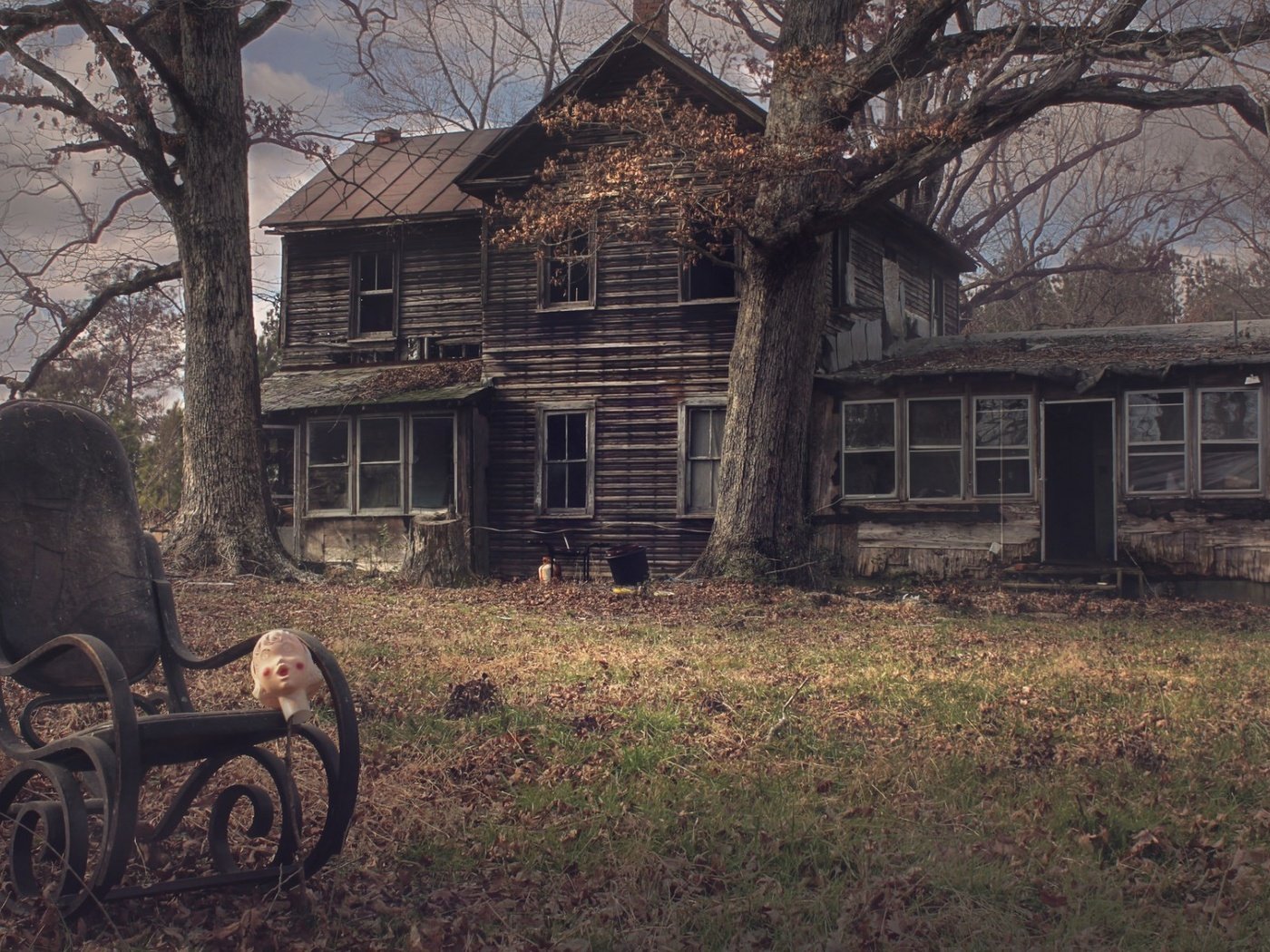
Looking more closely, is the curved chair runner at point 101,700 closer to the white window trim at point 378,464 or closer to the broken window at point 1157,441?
the broken window at point 1157,441

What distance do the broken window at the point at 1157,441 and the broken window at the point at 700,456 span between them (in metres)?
6.12

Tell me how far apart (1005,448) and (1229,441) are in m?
3.01

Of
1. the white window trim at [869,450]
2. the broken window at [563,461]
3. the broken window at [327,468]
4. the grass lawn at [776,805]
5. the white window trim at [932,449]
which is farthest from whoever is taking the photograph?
the broken window at [327,468]

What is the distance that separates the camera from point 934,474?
61.5 ft

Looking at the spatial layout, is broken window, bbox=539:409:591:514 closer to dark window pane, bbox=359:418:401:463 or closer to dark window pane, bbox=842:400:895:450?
dark window pane, bbox=359:418:401:463

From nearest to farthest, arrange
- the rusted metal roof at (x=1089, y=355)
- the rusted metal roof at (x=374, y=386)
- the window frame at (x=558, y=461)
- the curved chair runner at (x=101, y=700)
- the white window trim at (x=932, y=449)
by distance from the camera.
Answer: the curved chair runner at (x=101, y=700) → the rusted metal roof at (x=1089, y=355) → the white window trim at (x=932, y=449) → the rusted metal roof at (x=374, y=386) → the window frame at (x=558, y=461)

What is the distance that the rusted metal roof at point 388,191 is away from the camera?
2236cm

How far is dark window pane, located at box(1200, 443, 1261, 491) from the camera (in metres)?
16.8

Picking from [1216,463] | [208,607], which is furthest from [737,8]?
[208,607]

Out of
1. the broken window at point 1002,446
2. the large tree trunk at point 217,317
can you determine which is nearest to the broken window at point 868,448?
the broken window at point 1002,446

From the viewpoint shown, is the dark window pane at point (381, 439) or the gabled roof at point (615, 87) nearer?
the gabled roof at point (615, 87)

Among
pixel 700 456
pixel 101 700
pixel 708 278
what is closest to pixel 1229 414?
pixel 700 456

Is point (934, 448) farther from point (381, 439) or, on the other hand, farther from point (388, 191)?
point (388, 191)

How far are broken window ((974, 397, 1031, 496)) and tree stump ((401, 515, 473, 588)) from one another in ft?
25.7
